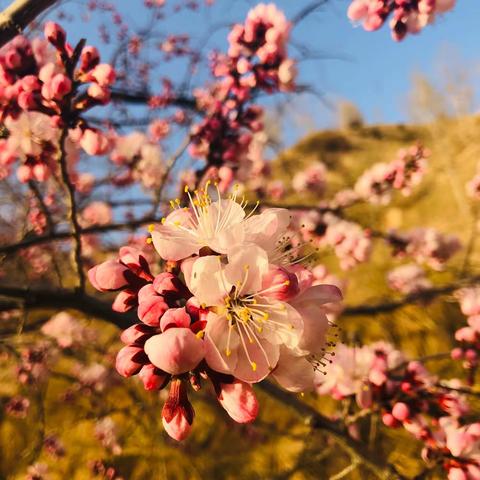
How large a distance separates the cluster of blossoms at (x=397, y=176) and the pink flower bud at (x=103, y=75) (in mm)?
2548

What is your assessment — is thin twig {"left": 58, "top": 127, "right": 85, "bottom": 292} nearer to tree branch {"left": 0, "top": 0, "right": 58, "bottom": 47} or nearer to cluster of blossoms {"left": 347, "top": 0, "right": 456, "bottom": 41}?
tree branch {"left": 0, "top": 0, "right": 58, "bottom": 47}

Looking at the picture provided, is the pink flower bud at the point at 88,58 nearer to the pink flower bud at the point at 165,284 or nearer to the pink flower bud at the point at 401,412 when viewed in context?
the pink flower bud at the point at 165,284

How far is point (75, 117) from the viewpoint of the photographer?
4.68 feet

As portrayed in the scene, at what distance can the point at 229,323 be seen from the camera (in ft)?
2.57

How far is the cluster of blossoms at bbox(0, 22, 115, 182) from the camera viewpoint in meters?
1.33

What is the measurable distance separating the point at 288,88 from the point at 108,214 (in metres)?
2.81

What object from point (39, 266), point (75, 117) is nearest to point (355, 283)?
point (39, 266)

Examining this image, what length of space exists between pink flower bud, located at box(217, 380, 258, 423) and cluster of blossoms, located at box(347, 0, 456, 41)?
58.9 inches

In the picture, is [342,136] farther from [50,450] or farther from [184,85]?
[50,450]

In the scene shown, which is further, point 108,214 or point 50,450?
point 108,214

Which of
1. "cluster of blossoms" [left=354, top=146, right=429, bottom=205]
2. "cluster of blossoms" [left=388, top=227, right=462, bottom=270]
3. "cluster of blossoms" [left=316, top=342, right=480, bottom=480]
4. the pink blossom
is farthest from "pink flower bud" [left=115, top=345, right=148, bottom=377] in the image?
the pink blossom

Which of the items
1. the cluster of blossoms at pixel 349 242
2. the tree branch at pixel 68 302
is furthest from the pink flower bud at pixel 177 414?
the cluster of blossoms at pixel 349 242

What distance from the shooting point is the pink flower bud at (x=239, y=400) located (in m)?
0.79

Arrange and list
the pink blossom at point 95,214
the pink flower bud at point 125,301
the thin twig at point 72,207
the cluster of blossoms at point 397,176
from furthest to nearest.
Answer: the pink blossom at point 95,214
the cluster of blossoms at point 397,176
the thin twig at point 72,207
the pink flower bud at point 125,301
